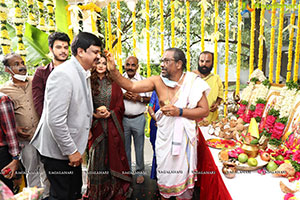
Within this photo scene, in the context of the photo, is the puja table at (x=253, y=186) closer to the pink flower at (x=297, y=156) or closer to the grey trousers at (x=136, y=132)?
the pink flower at (x=297, y=156)

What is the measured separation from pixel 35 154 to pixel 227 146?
2000 mm

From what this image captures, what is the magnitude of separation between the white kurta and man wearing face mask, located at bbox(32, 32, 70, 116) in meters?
1.29

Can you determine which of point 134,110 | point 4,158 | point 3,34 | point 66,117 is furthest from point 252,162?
point 3,34

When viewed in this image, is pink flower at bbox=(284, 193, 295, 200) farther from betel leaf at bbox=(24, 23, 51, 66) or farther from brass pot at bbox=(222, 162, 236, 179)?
betel leaf at bbox=(24, 23, 51, 66)

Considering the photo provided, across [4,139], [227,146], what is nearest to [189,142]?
[227,146]

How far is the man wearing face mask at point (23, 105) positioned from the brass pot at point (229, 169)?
1890 millimetres

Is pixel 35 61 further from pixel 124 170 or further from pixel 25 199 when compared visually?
pixel 25 199

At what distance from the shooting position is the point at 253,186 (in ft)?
4.60

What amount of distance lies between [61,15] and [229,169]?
321 cm

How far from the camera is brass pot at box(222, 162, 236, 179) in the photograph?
59.8 inches

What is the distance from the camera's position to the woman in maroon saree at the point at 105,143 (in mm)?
2484

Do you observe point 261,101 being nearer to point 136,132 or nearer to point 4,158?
point 136,132

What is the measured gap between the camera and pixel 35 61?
326cm

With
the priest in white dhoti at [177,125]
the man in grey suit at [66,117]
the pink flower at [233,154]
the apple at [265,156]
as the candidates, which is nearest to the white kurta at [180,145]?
the priest in white dhoti at [177,125]
